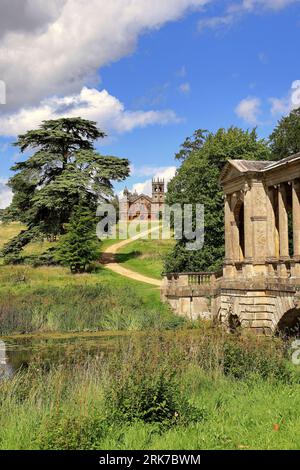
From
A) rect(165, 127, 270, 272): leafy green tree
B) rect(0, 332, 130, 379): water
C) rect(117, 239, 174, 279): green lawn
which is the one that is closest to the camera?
rect(0, 332, 130, 379): water

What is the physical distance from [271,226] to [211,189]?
1242 centimetres

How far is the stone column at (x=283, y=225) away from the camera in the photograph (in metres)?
20.1

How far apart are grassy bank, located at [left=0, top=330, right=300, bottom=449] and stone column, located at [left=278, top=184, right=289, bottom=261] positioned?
7.60 meters

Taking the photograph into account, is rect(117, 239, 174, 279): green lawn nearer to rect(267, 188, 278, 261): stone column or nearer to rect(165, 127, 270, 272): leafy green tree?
rect(165, 127, 270, 272): leafy green tree

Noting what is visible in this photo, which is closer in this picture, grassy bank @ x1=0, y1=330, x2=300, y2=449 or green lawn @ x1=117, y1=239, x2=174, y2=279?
grassy bank @ x1=0, y1=330, x2=300, y2=449

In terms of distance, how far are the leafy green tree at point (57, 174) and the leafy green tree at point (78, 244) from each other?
379 cm

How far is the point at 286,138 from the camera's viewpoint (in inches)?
1663

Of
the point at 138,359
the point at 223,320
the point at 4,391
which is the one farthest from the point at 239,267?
the point at 4,391

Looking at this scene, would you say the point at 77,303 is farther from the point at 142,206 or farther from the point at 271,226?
the point at 142,206

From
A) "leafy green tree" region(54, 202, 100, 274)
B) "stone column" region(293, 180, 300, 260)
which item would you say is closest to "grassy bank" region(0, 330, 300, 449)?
"stone column" region(293, 180, 300, 260)

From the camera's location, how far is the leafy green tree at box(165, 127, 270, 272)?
32.8 metres

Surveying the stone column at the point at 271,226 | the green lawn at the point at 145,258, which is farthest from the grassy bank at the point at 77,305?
the green lawn at the point at 145,258

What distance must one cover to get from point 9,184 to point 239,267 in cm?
2324
